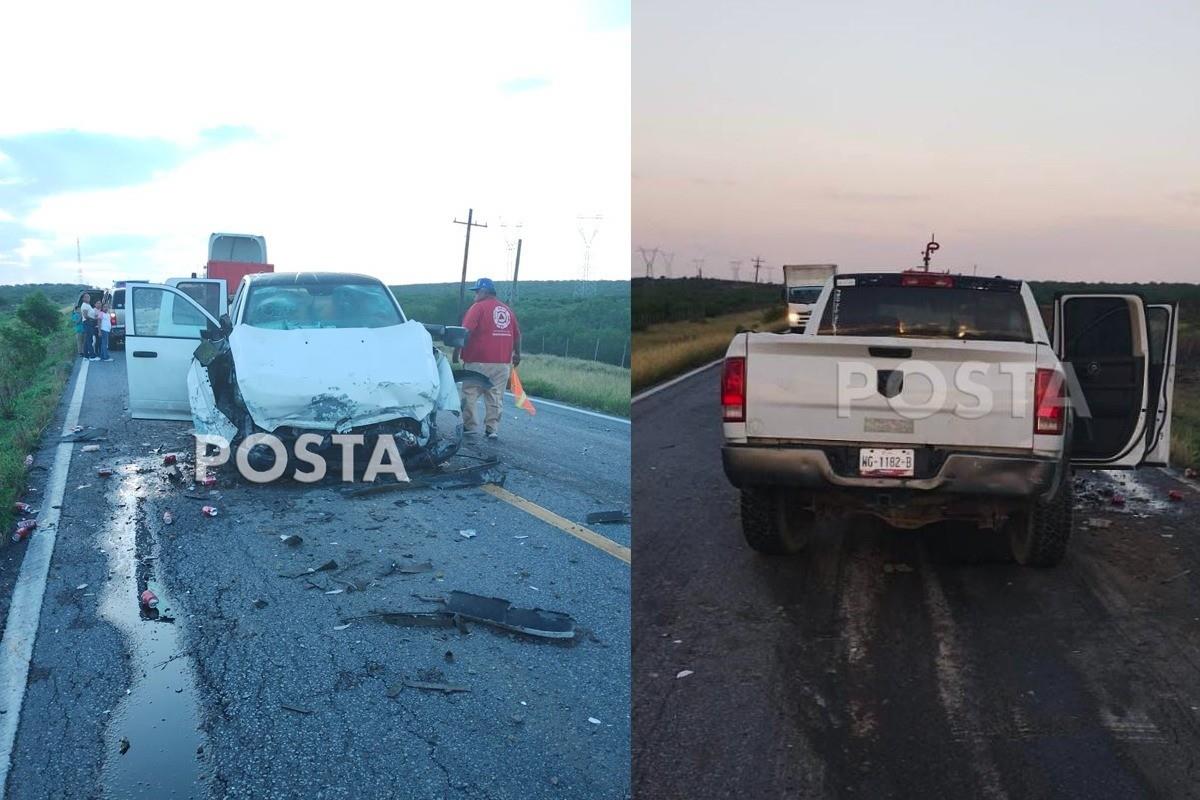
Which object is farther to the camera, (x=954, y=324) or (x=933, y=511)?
(x=954, y=324)

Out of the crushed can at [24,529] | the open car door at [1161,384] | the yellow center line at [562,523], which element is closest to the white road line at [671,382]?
the yellow center line at [562,523]

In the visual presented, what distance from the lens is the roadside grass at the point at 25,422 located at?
7.80 m

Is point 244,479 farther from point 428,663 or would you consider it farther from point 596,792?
point 596,792

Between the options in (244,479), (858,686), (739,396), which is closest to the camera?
(858,686)

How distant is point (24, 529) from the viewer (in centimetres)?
695

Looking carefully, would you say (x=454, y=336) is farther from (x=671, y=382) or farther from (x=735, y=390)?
(x=671, y=382)

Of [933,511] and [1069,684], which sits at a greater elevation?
[933,511]

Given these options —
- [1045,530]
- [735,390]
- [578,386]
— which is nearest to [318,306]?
[735,390]

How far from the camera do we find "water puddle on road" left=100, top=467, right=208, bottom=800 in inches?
147

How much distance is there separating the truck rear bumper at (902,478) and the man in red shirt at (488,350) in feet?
17.8

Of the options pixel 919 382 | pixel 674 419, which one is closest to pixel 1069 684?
pixel 919 382

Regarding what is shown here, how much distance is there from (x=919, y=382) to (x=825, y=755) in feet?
7.88

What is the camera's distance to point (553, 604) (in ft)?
19.0

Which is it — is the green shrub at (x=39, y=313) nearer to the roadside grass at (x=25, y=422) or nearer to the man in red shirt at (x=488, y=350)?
the roadside grass at (x=25, y=422)
